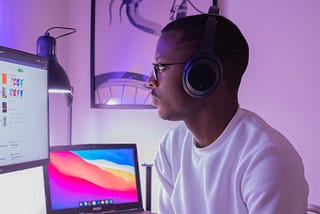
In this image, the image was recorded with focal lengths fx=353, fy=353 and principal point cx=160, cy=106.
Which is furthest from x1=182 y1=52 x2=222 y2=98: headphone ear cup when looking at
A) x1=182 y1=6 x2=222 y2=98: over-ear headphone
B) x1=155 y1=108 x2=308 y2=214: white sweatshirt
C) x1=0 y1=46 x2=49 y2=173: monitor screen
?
x1=0 y1=46 x2=49 y2=173: monitor screen

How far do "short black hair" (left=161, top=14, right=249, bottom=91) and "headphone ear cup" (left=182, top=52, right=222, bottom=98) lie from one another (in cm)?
7

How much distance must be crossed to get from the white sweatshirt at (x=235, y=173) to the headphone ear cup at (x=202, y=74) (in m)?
0.12

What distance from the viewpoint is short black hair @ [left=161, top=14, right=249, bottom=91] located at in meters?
0.93

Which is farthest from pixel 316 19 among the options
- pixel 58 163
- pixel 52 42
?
pixel 58 163

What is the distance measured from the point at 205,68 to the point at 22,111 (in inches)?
24.8

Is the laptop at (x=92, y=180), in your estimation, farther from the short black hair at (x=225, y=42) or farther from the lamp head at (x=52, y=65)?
the short black hair at (x=225, y=42)

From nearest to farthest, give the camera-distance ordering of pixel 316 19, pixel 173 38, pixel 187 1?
pixel 173 38
pixel 316 19
pixel 187 1

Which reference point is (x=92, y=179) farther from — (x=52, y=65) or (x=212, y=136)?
(x=212, y=136)

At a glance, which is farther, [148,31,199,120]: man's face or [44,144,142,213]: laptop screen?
[44,144,142,213]: laptop screen

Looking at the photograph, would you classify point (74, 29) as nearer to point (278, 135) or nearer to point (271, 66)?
point (271, 66)

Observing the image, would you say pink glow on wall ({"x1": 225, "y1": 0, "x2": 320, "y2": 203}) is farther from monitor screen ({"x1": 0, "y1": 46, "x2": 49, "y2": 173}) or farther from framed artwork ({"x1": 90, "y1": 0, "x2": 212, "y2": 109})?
monitor screen ({"x1": 0, "y1": 46, "x2": 49, "y2": 173})

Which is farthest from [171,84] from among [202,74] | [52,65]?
[52,65]

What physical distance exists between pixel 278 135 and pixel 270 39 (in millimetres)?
817

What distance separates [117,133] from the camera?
189 cm
